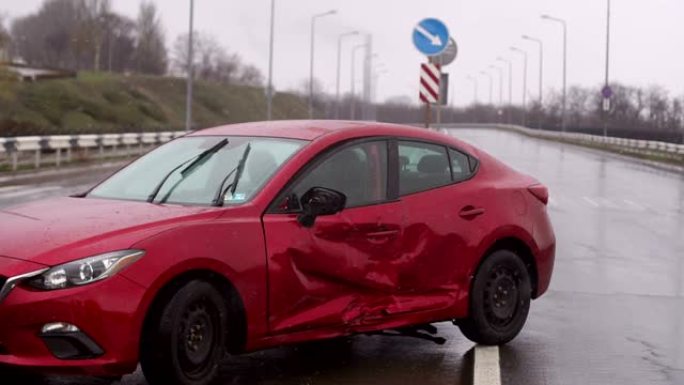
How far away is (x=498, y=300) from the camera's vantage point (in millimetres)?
6883

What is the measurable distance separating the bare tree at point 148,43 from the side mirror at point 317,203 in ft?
342

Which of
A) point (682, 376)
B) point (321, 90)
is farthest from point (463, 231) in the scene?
point (321, 90)

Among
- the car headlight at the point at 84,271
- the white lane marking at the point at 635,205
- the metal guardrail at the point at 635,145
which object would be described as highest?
the metal guardrail at the point at 635,145

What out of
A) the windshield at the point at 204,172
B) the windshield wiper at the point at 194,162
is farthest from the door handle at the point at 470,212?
the windshield wiper at the point at 194,162

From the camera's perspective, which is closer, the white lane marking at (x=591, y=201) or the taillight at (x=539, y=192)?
the taillight at (x=539, y=192)

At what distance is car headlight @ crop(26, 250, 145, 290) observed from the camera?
488 centimetres

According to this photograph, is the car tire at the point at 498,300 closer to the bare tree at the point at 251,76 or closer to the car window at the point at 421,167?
the car window at the point at 421,167

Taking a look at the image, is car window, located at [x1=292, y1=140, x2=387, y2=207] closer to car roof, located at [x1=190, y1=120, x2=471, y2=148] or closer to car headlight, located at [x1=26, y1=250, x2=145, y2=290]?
car roof, located at [x1=190, y1=120, x2=471, y2=148]

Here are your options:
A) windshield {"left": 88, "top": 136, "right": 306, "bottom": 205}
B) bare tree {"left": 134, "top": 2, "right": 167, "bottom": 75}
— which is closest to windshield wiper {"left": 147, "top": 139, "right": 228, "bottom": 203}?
windshield {"left": 88, "top": 136, "right": 306, "bottom": 205}

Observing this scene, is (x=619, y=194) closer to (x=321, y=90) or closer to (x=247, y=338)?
(x=247, y=338)

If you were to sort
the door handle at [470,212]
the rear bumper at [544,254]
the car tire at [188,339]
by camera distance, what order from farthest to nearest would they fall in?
the rear bumper at [544,254] < the door handle at [470,212] < the car tire at [188,339]

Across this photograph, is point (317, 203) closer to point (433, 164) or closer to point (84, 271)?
point (433, 164)

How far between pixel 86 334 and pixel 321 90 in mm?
101653

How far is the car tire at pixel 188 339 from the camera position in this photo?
5078mm
